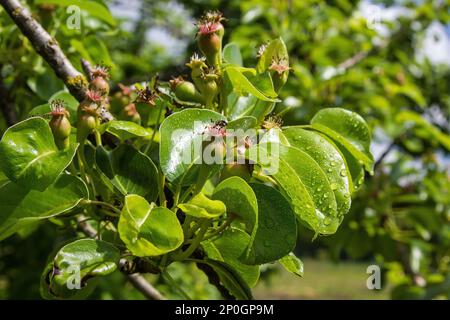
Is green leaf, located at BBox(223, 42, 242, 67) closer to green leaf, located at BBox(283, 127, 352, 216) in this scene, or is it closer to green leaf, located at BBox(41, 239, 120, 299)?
green leaf, located at BBox(283, 127, 352, 216)

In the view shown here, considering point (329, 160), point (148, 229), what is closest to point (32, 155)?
point (148, 229)

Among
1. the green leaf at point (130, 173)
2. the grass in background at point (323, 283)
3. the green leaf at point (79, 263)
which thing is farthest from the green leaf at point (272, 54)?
the grass in background at point (323, 283)

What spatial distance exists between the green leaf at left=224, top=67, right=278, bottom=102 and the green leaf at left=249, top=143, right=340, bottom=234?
0.08 meters

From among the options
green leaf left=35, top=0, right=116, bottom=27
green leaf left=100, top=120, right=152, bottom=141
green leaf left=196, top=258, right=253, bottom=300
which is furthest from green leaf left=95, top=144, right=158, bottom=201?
green leaf left=35, top=0, right=116, bottom=27

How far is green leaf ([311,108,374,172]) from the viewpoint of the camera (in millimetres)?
996

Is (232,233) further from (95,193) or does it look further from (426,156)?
(426,156)

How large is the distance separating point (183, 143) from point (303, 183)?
0.17 metres

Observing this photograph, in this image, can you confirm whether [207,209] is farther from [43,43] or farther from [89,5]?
[89,5]

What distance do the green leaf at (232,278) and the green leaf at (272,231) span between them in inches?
5.0

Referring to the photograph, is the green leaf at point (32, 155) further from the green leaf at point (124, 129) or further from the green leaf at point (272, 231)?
the green leaf at point (272, 231)

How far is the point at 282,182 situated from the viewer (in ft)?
2.78

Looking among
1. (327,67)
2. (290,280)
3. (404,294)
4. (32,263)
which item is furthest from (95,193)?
(290,280)

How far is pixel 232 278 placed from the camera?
96 centimetres
